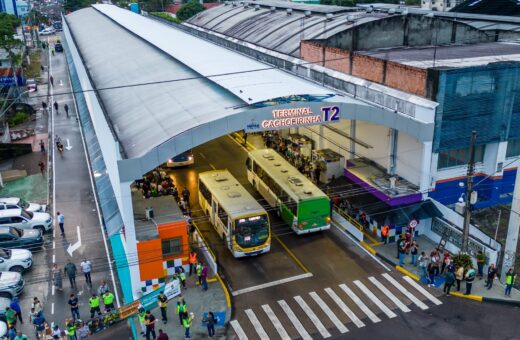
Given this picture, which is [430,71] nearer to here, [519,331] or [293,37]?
[519,331]

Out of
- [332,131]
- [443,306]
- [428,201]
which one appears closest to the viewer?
[443,306]

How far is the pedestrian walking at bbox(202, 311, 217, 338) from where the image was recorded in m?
19.3

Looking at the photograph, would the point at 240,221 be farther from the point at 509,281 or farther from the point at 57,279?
the point at 509,281

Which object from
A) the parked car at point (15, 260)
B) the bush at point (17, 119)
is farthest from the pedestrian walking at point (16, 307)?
the bush at point (17, 119)

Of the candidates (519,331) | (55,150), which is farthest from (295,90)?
(55,150)

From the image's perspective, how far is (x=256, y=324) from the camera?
20.3 metres

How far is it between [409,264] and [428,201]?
401 centimetres

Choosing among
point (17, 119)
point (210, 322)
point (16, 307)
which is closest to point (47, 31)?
point (17, 119)

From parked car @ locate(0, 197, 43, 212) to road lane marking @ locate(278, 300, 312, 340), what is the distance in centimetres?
1717

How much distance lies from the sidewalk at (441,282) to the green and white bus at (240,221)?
623 centimetres

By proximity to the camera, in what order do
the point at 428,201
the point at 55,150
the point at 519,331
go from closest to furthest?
the point at 519,331, the point at 428,201, the point at 55,150

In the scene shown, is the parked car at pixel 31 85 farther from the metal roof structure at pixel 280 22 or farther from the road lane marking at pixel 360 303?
the road lane marking at pixel 360 303

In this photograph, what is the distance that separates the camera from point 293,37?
45.8 meters

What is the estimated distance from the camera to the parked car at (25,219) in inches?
1096
